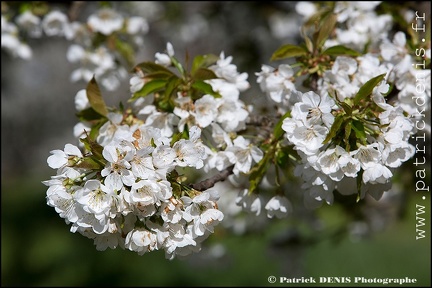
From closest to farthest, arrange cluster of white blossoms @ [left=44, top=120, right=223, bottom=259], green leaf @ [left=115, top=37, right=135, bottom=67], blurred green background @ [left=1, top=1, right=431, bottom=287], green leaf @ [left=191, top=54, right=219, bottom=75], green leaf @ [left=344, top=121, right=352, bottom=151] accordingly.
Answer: cluster of white blossoms @ [left=44, top=120, right=223, bottom=259], green leaf @ [left=344, top=121, right=352, bottom=151], green leaf @ [left=191, top=54, right=219, bottom=75], green leaf @ [left=115, top=37, right=135, bottom=67], blurred green background @ [left=1, top=1, right=431, bottom=287]

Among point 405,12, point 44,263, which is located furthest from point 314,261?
point 405,12

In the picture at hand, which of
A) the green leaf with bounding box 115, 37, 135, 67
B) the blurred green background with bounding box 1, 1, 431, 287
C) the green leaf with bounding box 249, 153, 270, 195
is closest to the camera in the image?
the green leaf with bounding box 249, 153, 270, 195

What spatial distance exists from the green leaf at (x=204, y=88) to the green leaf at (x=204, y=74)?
0.02 meters

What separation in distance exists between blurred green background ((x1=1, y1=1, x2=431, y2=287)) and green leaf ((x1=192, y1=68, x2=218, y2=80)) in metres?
1.12

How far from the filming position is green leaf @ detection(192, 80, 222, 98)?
185 cm

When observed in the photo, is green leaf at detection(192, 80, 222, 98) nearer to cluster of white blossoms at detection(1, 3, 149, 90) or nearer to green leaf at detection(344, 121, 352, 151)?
green leaf at detection(344, 121, 352, 151)

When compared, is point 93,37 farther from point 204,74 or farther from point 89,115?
point 204,74

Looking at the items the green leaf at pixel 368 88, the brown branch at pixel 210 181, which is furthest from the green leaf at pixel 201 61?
the green leaf at pixel 368 88

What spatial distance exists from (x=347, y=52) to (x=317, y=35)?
0.38 feet

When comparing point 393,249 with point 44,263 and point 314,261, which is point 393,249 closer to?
point 314,261

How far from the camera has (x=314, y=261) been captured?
543cm

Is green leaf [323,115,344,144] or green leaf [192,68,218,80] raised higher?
green leaf [192,68,218,80]

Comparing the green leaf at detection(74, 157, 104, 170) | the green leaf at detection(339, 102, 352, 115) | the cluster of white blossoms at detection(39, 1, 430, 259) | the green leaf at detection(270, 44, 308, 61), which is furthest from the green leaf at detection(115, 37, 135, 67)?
the green leaf at detection(339, 102, 352, 115)

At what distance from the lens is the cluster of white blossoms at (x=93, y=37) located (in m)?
2.73
